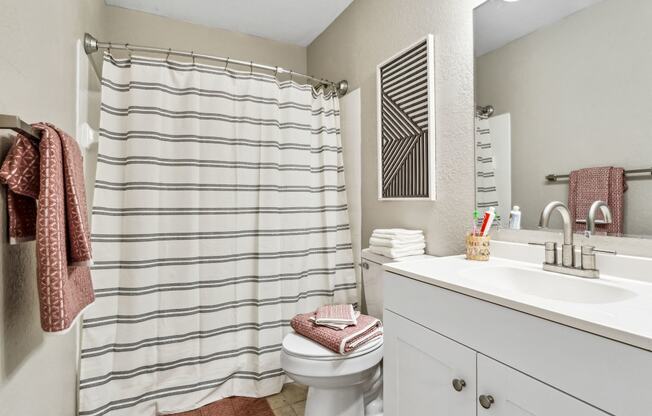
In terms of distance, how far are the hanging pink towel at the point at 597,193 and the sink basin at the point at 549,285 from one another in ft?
0.67

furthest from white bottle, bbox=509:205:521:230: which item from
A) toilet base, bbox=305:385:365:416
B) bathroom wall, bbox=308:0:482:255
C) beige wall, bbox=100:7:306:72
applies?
beige wall, bbox=100:7:306:72

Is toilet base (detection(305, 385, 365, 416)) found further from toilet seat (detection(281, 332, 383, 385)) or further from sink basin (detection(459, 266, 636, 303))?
sink basin (detection(459, 266, 636, 303))

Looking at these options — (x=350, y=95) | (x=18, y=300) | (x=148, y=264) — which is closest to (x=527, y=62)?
(x=350, y=95)

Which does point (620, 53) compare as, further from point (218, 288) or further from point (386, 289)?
point (218, 288)

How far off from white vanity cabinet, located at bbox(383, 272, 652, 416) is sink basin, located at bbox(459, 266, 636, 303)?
0.16m

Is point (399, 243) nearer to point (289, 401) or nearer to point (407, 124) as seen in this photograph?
point (407, 124)

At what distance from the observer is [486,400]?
0.81 metres

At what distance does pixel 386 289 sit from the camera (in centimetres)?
120

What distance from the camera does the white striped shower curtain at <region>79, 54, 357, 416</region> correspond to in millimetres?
1603

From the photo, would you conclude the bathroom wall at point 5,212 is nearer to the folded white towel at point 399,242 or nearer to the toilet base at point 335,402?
the toilet base at point 335,402

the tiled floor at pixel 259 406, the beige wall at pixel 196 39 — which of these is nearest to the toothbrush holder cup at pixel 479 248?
the tiled floor at pixel 259 406

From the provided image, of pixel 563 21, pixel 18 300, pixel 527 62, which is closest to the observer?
pixel 18 300

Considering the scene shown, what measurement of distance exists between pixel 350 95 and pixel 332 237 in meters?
0.94

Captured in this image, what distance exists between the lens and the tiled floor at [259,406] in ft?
5.66
